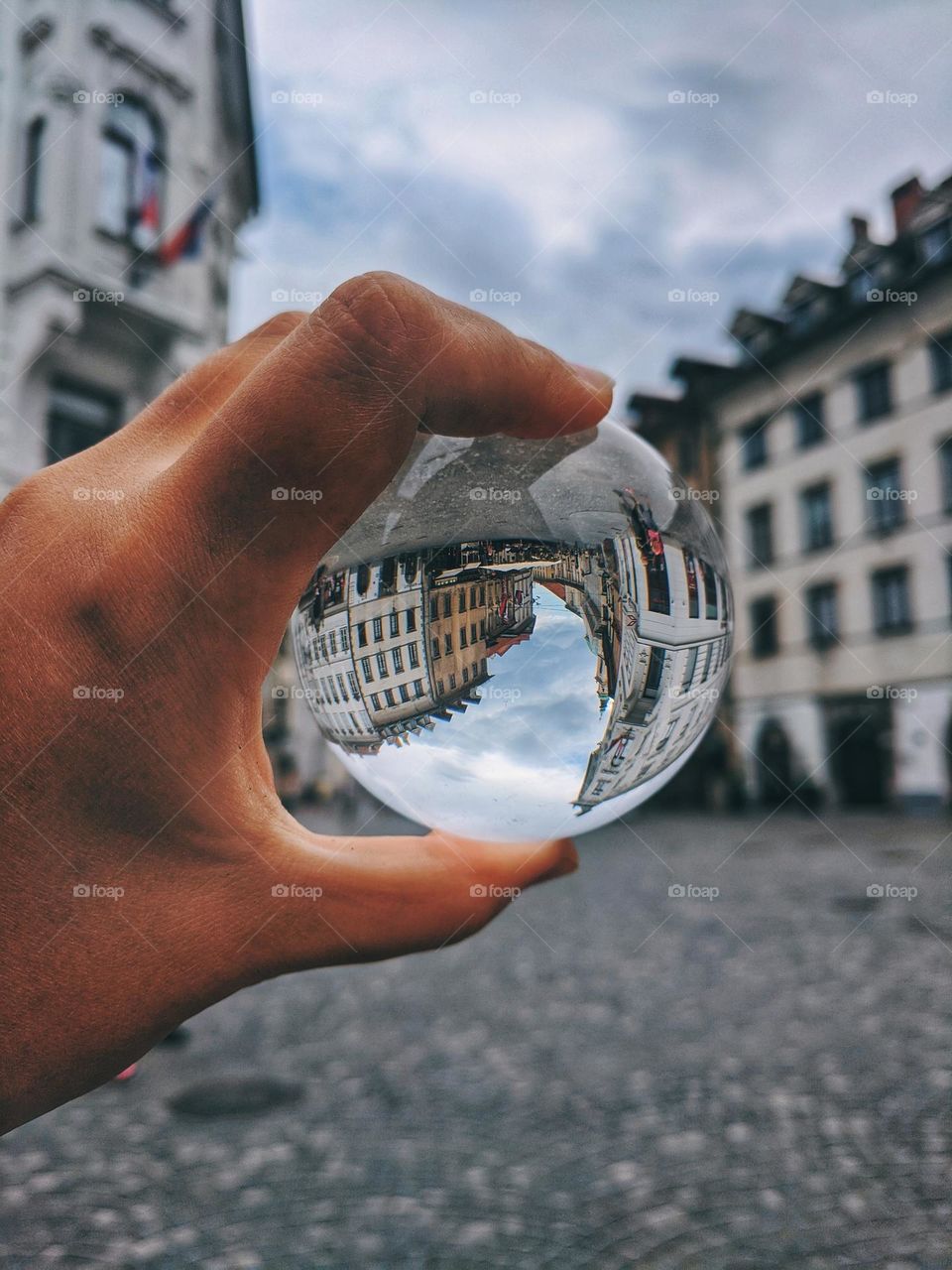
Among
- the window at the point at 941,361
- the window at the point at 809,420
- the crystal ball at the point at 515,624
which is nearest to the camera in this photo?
the crystal ball at the point at 515,624

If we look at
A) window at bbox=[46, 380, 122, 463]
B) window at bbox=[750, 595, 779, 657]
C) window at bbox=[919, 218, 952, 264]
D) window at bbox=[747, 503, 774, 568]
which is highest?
window at bbox=[919, 218, 952, 264]

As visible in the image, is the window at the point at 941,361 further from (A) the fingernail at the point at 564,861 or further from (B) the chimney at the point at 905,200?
(A) the fingernail at the point at 564,861

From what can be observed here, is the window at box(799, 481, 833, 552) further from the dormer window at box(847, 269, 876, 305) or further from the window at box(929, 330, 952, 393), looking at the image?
the dormer window at box(847, 269, 876, 305)

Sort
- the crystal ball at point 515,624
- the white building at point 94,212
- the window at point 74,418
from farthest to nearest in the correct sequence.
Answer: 1. the window at point 74,418
2. the white building at point 94,212
3. the crystal ball at point 515,624

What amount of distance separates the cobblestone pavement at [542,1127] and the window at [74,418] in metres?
8.49

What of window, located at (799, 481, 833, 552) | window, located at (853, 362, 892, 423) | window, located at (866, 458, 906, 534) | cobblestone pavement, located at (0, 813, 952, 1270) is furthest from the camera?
window, located at (799, 481, 833, 552)

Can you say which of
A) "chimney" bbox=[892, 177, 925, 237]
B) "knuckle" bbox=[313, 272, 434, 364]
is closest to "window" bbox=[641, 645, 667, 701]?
"knuckle" bbox=[313, 272, 434, 364]

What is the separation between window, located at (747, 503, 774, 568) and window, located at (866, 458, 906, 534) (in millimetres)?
3938

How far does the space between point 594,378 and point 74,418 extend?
42.4ft

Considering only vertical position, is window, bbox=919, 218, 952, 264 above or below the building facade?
above

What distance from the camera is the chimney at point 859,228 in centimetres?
2866

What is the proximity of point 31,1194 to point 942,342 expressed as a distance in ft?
85.8

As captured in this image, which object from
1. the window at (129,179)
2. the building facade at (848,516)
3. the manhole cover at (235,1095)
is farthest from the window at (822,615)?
the manhole cover at (235,1095)

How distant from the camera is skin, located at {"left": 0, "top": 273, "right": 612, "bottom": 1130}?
142 cm
